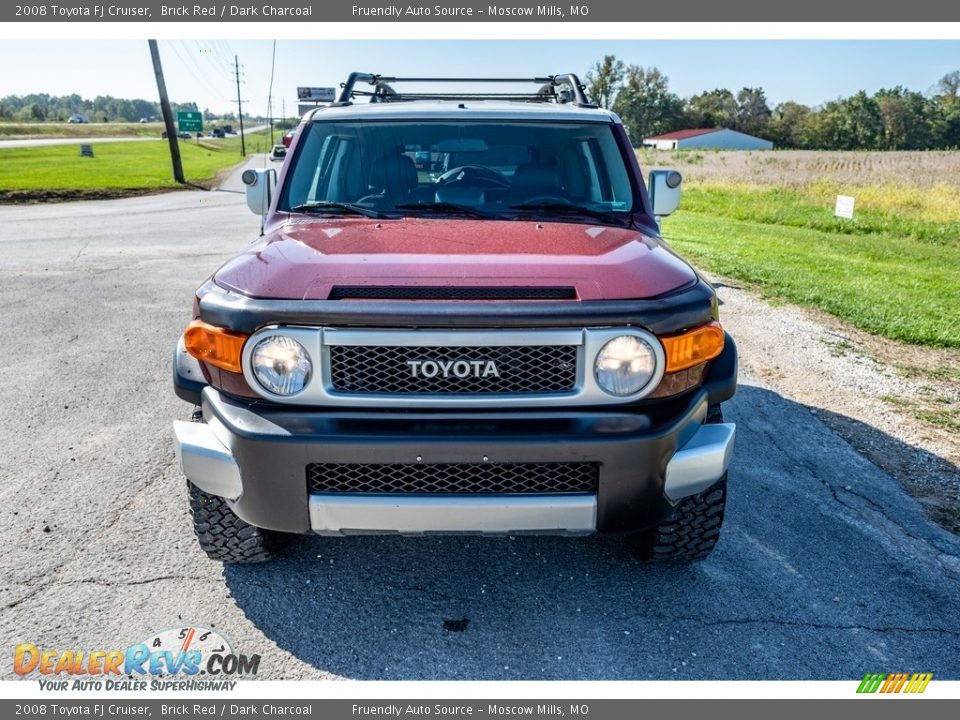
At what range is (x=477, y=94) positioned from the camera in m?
5.24

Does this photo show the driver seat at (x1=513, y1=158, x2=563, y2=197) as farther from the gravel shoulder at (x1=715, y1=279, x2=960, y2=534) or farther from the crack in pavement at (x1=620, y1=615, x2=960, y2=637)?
the gravel shoulder at (x1=715, y1=279, x2=960, y2=534)

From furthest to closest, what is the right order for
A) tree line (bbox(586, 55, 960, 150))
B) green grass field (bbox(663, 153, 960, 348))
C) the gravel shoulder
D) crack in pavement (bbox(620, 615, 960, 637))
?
tree line (bbox(586, 55, 960, 150))
green grass field (bbox(663, 153, 960, 348))
the gravel shoulder
crack in pavement (bbox(620, 615, 960, 637))

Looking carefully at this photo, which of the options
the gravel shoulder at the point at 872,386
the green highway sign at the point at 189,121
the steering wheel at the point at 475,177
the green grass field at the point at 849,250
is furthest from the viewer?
the green highway sign at the point at 189,121

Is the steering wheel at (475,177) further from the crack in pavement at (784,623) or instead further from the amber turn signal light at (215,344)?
the crack in pavement at (784,623)

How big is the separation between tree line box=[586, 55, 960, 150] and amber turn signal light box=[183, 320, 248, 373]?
9185 centimetres

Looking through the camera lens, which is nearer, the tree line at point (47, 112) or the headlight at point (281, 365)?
the headlight at point (281, 365)

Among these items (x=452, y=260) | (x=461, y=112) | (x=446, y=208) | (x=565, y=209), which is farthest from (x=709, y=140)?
(x=452, y=260)

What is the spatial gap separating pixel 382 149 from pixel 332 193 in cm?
35

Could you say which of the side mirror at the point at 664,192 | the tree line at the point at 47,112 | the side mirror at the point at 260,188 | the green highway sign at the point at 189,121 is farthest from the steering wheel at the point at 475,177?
the tree line at the point at 47,112

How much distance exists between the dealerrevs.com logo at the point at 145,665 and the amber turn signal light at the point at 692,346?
5.89 ft

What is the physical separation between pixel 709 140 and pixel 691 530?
381ft

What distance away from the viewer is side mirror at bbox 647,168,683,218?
12.7 feet

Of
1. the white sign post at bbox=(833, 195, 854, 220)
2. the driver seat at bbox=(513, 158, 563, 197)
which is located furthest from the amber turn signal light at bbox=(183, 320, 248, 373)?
the white sign post at bbox=(833, 195, 854, 220)

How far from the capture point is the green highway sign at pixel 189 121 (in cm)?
5080
